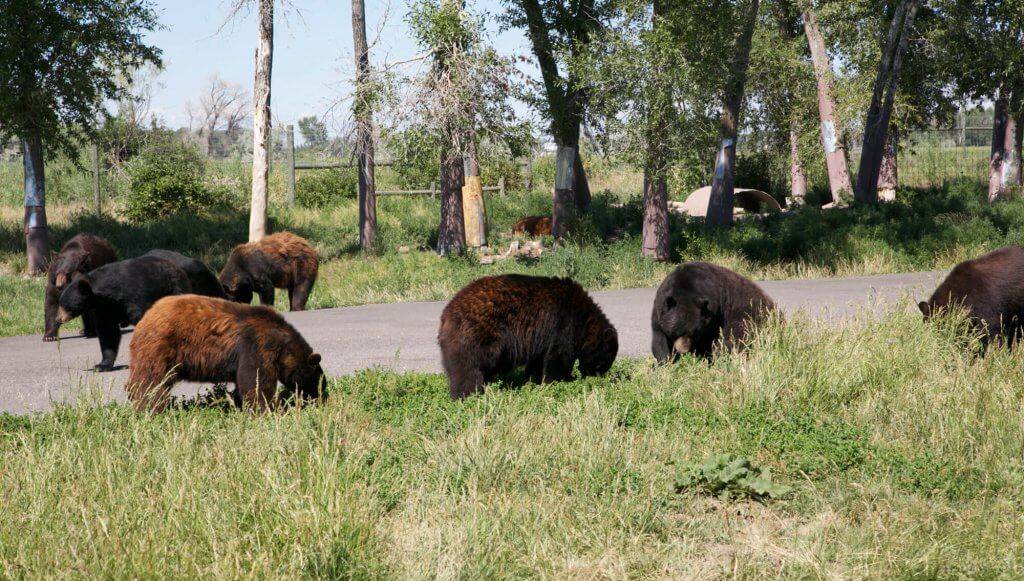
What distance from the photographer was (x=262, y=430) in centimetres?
632

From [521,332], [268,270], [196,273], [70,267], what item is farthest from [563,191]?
[521,332]

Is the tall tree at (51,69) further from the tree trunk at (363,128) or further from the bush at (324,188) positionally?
the bush at (324,188)

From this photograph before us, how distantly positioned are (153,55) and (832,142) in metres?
20.3

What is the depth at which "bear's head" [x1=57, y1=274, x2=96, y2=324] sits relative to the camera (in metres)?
10.0

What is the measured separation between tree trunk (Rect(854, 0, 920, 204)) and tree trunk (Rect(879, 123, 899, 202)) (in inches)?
240

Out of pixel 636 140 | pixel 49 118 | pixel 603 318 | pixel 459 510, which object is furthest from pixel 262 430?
pixel 49 118

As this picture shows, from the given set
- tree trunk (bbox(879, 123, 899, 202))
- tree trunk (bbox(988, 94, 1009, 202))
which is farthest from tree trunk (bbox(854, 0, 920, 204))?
tree trunk (bbox(988, 94, 1009, 202))

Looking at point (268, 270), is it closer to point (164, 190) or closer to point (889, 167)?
point (164, 190)

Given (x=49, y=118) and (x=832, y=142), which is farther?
(x=832, y=142)

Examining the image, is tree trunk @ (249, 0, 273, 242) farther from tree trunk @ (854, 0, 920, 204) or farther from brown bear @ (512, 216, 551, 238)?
tree trunk @ (854, 0, 920, 204)

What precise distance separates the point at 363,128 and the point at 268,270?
20.6 feet

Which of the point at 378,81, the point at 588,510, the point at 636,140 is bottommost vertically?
the point at 588,510

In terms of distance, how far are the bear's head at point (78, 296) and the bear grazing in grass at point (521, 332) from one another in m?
4.49

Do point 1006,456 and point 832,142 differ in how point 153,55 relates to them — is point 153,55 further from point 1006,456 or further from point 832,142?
point 1006,456
